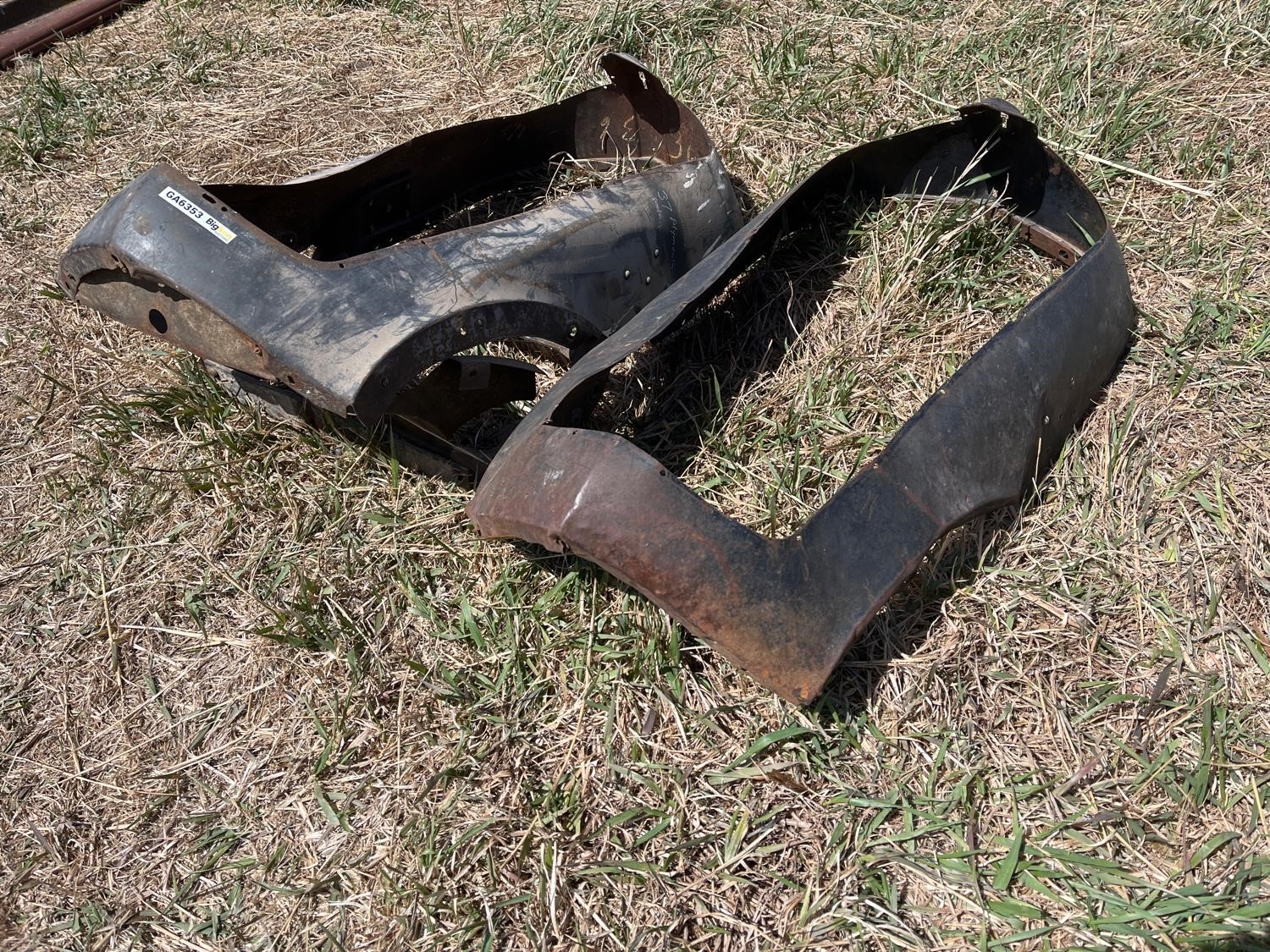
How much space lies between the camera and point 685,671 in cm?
219

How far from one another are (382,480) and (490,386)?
37cm

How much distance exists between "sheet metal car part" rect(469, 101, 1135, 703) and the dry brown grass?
0.71ft

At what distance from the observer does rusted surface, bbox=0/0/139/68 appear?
14.3ft

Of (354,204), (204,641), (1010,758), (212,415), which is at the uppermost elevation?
(354,204)

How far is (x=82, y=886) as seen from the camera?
1982 mm

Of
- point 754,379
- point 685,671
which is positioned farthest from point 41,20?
point 685,671

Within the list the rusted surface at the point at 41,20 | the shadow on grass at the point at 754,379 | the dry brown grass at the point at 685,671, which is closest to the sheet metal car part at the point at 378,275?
the shadow on grass at the point at 754,379

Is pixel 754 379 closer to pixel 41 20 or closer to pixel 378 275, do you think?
pixel 378 275

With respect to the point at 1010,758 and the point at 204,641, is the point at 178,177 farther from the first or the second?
the point at 1010,758

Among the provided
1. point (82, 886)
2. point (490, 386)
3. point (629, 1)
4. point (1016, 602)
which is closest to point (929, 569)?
point (1016, 602)

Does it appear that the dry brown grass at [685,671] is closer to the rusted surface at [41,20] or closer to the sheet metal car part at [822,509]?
the sheet metal car part at [822,509]

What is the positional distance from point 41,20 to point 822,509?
4.47m

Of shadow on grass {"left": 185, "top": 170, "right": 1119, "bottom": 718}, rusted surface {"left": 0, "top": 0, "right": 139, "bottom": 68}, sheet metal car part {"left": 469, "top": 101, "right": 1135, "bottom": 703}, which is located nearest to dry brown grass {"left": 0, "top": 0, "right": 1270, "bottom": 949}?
shadow on grass {"left": 185, "top": 170, "right": 1119, "bottom": 718}

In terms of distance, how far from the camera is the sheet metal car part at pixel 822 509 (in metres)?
1.92
